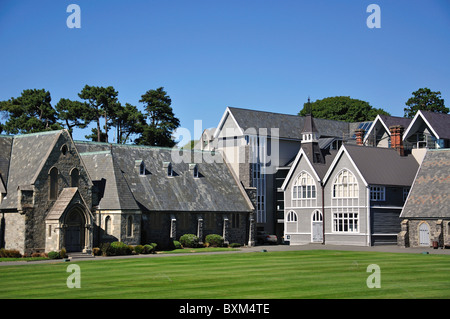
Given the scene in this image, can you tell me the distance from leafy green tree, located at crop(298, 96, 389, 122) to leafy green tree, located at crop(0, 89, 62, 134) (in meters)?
39.6

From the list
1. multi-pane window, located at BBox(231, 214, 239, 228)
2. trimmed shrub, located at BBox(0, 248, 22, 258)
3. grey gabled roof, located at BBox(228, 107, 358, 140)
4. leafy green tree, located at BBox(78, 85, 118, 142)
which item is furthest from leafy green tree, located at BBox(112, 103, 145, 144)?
trimmed shrub, located at BBox(0, 248, 22, 258)

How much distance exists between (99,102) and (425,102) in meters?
49.9

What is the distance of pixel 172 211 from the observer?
5688cm

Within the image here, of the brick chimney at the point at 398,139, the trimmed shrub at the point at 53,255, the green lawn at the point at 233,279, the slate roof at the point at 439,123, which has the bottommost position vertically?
the trimmed shrub at the point at 53,255

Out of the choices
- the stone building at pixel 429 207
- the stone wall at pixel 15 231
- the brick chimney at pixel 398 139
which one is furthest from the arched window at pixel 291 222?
the stone wall at pixel 15 231

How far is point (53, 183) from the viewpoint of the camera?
49.2m

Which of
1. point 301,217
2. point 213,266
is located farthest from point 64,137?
point 301,217

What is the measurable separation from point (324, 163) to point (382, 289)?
1722 inches

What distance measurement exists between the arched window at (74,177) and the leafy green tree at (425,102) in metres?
63.8

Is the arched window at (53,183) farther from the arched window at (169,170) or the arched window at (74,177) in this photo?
the arched window at (169,170)

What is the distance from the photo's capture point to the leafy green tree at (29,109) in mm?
79812

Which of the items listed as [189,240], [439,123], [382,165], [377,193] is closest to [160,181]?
[189,240]

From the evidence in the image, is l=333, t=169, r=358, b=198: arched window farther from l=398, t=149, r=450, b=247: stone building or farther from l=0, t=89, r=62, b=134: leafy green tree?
l=0, t=89, r=62, b=134: leafy green tree
